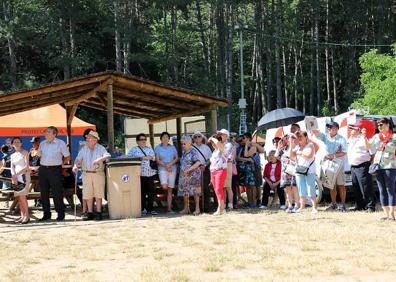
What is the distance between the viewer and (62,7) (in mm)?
36094

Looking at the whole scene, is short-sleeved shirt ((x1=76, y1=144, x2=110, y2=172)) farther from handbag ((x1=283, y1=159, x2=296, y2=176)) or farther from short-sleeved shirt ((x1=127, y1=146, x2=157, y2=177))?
handbag ((x1=283, y1=159, x2=296, y2=176))

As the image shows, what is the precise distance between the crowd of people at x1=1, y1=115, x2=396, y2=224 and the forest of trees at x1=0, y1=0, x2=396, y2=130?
77.9ft

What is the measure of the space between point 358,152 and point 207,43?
112 ft

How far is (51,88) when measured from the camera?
1130cm

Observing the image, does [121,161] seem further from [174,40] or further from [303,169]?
[174,40]

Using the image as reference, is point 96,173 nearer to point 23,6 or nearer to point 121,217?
point 121,217

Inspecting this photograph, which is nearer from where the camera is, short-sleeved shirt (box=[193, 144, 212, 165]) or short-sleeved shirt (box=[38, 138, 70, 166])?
short-sleeved shirt (box=[38, 138, 70, 166])

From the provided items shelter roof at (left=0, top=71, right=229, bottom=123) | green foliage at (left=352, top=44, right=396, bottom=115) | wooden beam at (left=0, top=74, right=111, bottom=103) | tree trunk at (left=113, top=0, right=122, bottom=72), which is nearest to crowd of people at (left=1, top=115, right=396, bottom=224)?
wooden beam at (left=0, top=74, right=111, bottom=103)

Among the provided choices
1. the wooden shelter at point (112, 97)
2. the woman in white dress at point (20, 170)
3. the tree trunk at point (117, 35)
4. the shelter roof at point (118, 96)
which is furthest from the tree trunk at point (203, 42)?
the woman in white dress at point (20, 170)

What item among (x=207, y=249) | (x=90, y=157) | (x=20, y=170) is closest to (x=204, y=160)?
(x=90, y=157)

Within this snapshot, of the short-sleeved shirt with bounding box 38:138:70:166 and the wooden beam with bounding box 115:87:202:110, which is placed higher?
the wooden beam with bounding box 115:87:202:110

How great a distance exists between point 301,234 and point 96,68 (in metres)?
31.8

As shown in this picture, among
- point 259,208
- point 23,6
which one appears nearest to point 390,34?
point 23,6

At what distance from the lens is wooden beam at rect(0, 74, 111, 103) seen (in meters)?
11.0
